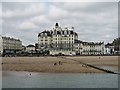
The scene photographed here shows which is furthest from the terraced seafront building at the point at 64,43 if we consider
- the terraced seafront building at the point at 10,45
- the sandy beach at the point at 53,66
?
the sandy beach at the point at 53,66

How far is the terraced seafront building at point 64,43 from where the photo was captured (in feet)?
476

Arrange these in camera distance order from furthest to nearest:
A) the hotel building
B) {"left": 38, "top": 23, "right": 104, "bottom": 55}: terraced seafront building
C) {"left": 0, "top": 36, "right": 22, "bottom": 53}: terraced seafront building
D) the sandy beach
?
the hotel building
{"left": 0, "top": 36, "right": 22, "bottom": 53}: terraced seafront building
{"left": 38, "top": 23, "right": 104, "bottom": 55}: terraced seafront building
the sandy beach

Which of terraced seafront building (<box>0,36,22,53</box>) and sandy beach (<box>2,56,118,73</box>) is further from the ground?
terraced seafront building (<box>0,36,22,53</box>)

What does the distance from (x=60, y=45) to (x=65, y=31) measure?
8.91m

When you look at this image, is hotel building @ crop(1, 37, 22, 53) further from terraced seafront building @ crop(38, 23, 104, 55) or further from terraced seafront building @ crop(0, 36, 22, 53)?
terraced seafront building @ crop(38, 23, 104, 55)

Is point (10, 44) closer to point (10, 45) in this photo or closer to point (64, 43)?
point (10, 45)

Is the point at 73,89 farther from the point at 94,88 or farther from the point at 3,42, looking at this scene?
the point at 3,42

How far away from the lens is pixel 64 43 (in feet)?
486

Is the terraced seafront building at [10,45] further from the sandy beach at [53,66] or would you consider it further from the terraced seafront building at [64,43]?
the sandy beach at [53,66]

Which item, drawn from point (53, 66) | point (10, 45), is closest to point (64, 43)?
point (10, 45)

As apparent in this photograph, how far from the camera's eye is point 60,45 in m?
147

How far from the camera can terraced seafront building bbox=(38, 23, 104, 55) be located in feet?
476

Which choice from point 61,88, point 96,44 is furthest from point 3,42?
point 61,88

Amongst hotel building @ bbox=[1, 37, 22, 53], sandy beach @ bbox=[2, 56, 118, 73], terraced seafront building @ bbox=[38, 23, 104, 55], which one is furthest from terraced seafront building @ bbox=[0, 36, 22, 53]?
sandy beach @ bbox=[2, 56, 118, 73]
